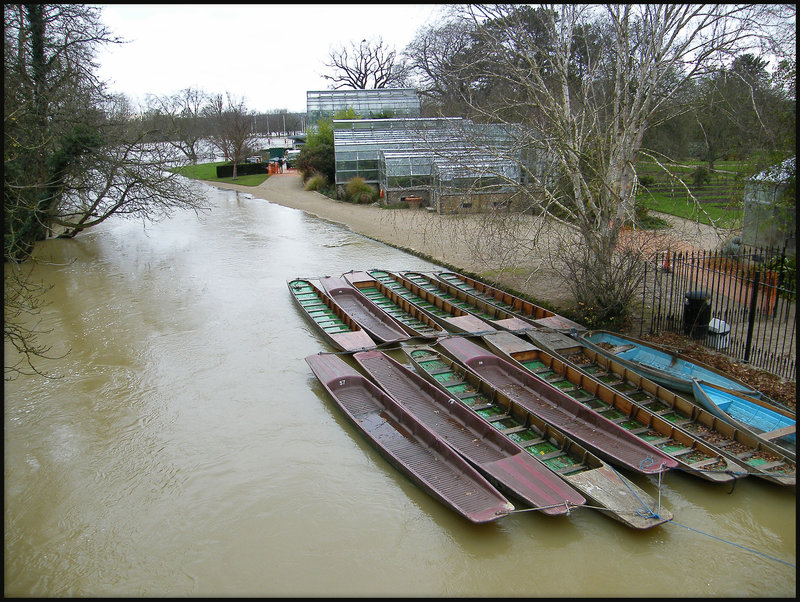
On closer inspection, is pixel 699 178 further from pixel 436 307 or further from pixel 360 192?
pixel 360 192

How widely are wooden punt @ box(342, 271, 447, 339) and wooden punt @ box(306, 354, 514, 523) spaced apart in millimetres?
2090

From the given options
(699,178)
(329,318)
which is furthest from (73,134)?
(699,178)

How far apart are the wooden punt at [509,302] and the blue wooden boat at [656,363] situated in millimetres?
645

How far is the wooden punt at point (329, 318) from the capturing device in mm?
10922

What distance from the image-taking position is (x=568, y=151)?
10.4 metres

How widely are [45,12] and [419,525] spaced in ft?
56.9

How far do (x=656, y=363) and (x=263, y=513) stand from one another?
636cm

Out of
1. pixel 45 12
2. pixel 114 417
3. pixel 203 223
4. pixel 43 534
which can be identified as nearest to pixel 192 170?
pixel 203 223

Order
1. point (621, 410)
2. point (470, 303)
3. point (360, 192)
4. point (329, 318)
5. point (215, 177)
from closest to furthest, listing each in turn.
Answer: point (621, 410)
point (329, 318)
point (470, 303)
point (360, 192)
point (215, 177)

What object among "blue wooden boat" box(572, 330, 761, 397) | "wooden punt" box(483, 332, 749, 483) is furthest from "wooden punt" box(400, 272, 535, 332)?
"blue wooden boat" box(572, 330, 761, 397)

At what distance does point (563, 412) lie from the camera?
8281mm

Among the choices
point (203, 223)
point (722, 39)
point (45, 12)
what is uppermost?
point (45, 12)

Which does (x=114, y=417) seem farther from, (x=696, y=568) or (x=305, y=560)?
(x=696, y=568)

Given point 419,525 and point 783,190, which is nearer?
point 419,525
